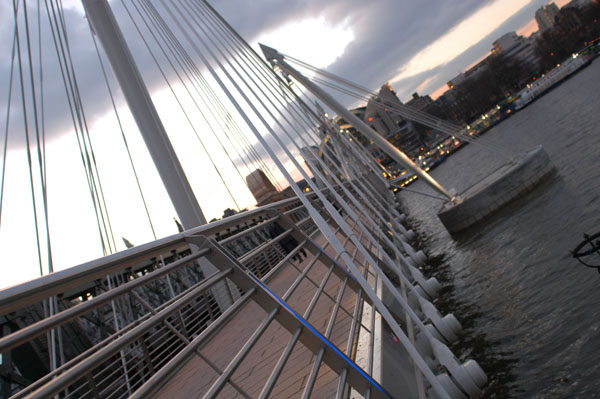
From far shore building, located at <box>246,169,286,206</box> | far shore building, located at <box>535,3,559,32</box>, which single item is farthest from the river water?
far shore building, located at <box>535,3,559,32</box>

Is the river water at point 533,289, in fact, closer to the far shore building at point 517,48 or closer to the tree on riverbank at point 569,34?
the tree on riverbank at point 569,34

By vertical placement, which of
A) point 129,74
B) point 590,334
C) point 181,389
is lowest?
point 590,334

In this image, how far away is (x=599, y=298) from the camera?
23.9 ft

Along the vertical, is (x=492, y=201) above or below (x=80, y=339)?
below

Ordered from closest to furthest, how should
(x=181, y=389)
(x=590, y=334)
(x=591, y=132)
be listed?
(x=181, y=389), (x=590, y=334), (x=591, y=132)

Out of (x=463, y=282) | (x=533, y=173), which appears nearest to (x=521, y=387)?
(x=463, y=282)

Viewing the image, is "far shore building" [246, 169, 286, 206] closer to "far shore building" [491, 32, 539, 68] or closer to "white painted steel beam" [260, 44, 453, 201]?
"white painted steel beam" [260, 44, 453, 201]

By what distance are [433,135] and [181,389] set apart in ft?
387

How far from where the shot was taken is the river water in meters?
6.20

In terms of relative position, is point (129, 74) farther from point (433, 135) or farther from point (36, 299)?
point (433, 135)

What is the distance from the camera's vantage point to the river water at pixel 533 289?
6.20m

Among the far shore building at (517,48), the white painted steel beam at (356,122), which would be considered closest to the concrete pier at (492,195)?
the white painted steel beam at (356,122)

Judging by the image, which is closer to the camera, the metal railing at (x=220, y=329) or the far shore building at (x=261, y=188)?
the metal railing at (x=220, y=329)

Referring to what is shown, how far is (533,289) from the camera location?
905 centimetres
